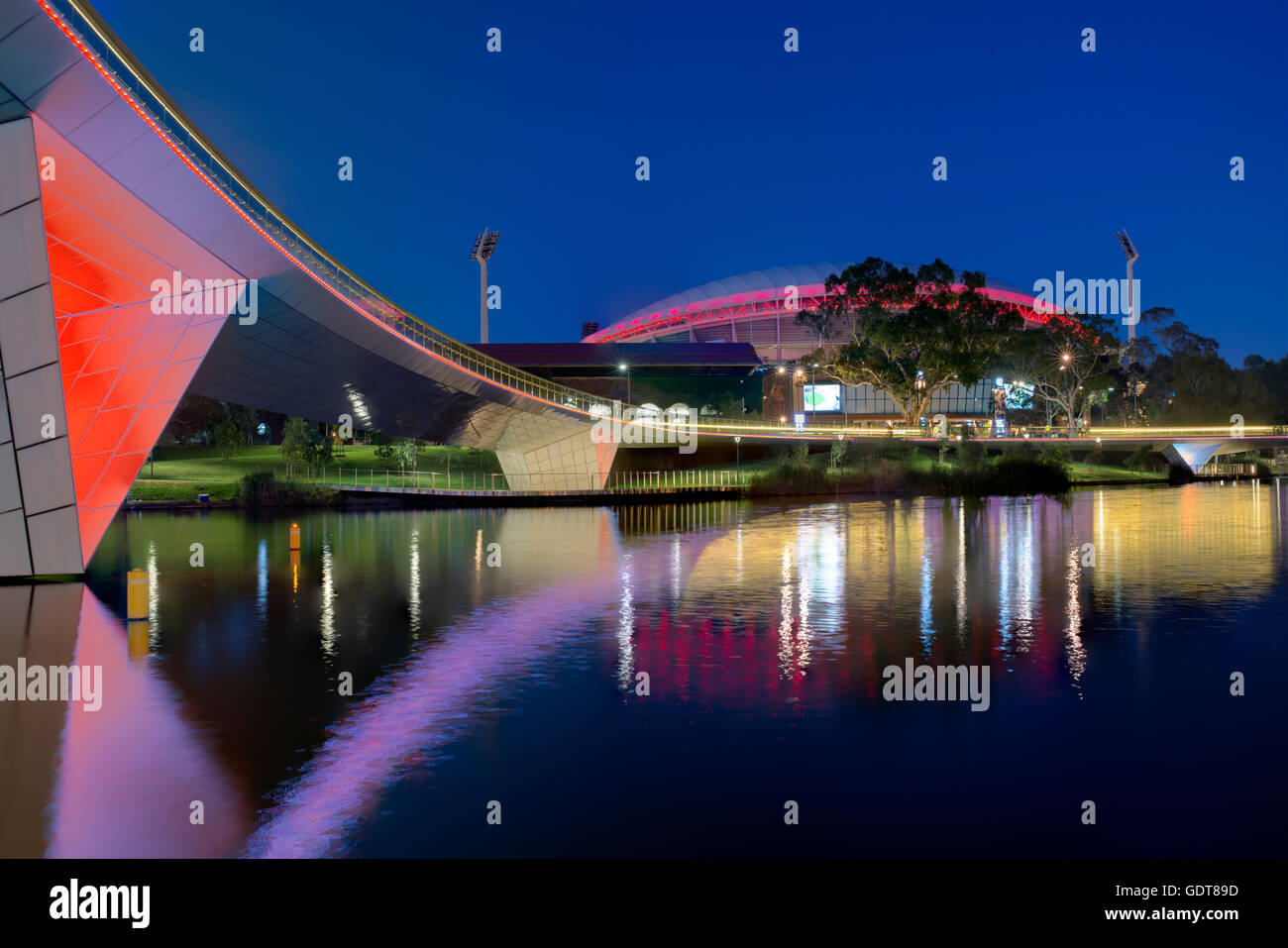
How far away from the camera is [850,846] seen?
7.18 meters

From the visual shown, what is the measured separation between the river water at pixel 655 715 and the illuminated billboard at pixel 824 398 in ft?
286

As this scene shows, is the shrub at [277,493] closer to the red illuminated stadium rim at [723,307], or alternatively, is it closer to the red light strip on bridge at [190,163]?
the red light strip on bridge at [190,163]

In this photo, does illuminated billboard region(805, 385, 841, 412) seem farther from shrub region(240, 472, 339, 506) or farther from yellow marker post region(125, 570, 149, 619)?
yellow marker post region(125, 570, 149, 619)

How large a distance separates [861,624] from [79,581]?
17.0 metres

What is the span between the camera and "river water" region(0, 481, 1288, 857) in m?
7.54

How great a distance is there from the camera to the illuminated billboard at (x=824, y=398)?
361 feet

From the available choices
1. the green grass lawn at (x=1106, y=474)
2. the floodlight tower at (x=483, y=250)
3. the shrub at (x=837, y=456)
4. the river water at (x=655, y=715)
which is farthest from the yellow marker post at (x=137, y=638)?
the floodlight tower at (x=483, y=250)

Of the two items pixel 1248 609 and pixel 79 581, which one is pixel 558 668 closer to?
pixel 1248 609

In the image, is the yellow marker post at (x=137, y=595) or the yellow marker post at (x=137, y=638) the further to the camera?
the yellow marker post at (x=137, y=595)

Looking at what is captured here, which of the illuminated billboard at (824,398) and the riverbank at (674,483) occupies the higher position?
the illuminated billboard at (824,398)

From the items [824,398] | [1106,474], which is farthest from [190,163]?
[824,398]

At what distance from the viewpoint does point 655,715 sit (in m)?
10.6
